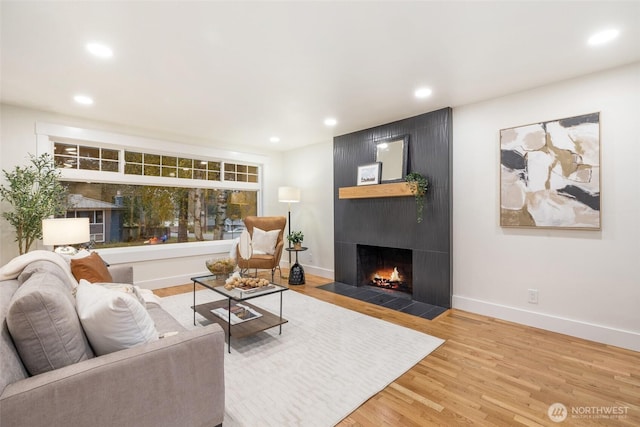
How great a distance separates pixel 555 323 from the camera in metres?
2.83

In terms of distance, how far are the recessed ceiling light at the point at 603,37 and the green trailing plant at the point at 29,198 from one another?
204 inches

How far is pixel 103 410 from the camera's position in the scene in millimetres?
1139

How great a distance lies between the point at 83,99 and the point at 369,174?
139 inches

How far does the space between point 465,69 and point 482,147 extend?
1.07 meters

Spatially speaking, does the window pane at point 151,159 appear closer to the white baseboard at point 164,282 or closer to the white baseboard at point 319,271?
the white baseboard at point 164,282

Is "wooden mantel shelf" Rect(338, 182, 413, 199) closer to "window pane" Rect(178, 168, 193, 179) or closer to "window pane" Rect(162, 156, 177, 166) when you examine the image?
"window pane" Rect(178, 168, 193, 179)

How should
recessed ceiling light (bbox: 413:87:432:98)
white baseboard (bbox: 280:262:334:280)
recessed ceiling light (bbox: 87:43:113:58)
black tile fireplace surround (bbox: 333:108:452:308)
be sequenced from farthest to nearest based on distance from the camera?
white baseboard (bbox: 280:262:334:280)
black tile fireplace surround (bbox: 333:108:452:308)
recessed ceiling light (bbox: 413:87:432:98)
recessed ceiling light (bbox: 87:43:113:58)

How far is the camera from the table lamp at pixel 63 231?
2816 mm

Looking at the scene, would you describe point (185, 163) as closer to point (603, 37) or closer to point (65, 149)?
point (65, 149)

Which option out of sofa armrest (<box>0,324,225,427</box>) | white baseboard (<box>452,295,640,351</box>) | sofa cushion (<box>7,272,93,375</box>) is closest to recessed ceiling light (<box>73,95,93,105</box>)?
sofa cushion (<box>7,272,93,375</box>)

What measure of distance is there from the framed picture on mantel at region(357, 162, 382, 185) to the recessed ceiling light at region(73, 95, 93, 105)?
3405 millimetres

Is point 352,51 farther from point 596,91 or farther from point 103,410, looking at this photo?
point 103,410

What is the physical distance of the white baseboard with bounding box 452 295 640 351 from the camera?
2498 mm

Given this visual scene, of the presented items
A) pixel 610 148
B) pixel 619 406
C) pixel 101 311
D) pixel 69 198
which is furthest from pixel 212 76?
pixel 619 406
